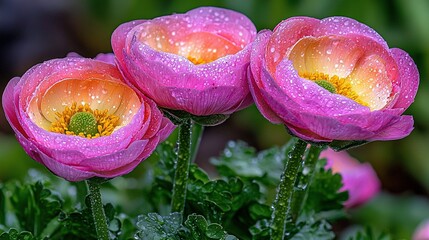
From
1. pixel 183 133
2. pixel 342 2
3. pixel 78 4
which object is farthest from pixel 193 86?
pixel 78 4

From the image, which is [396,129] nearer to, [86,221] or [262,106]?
[262,106]

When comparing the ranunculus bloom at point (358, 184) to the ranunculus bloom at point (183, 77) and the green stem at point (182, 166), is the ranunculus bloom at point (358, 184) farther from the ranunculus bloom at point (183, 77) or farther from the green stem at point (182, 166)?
the ranunculus bloom at point (183, 77)

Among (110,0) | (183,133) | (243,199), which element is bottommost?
(110,0)

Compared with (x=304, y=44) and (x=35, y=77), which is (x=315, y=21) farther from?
(x=35, y=77)

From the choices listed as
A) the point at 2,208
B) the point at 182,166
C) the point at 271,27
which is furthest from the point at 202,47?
the point at 271,27

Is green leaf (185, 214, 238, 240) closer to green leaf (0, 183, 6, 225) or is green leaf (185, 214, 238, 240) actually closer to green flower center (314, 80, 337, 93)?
green flower center (314, 80, 337, 93)

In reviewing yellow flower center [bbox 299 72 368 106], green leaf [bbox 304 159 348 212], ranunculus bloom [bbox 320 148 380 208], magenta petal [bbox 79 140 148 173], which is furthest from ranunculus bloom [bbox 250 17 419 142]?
ranunculus bloom [bbox 320 148 380 208]

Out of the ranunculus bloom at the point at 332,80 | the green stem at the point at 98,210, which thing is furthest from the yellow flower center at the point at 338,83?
the green stem at the point at 98,210
